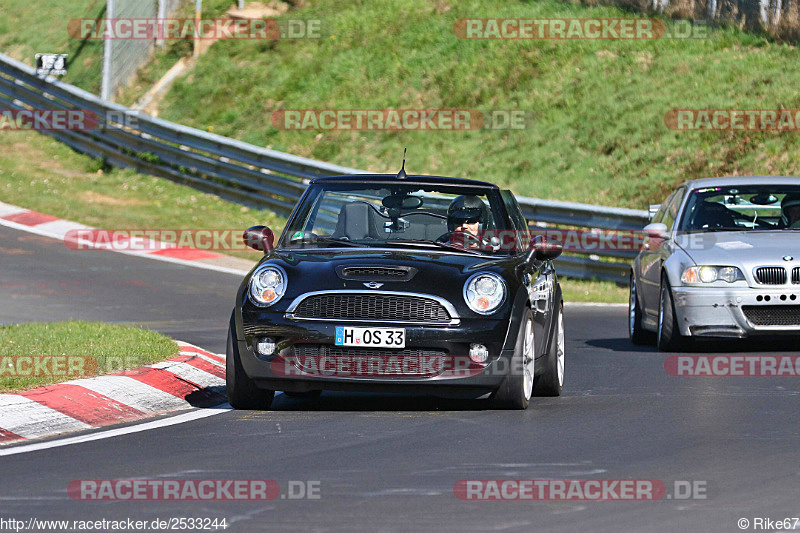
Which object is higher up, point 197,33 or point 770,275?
point 197,33

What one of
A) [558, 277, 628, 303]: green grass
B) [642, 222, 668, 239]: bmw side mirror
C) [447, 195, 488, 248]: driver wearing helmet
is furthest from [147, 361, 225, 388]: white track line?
[558, 277, 628, 303]: green grass

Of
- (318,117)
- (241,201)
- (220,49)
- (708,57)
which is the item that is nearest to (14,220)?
(241,201)

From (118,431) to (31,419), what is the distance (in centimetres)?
50

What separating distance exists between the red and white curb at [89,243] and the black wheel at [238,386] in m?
10.7

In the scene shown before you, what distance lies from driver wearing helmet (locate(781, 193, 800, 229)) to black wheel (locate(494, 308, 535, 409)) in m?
5.03

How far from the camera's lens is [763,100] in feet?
79.3

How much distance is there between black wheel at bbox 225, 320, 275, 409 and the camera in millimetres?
9078

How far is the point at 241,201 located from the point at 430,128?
4341 mm

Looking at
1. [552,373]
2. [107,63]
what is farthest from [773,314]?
[107,63]

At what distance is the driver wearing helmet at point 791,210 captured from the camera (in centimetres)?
1345

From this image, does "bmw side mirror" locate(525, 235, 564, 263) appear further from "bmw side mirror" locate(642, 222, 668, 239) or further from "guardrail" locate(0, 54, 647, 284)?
"guardrail" locate(0, 54, 647, 284)

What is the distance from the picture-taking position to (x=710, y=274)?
1270 cm

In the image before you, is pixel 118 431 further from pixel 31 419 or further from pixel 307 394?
pixel 307 394

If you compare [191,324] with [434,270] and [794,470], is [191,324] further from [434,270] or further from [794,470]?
[794,470]
